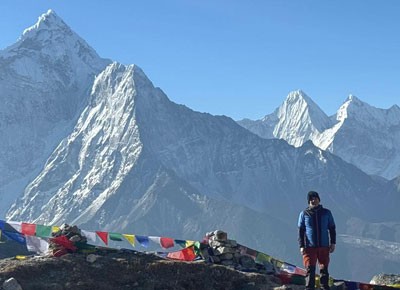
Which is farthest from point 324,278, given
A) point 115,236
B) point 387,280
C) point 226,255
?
point 115,236

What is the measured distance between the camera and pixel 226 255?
31500 millimetres

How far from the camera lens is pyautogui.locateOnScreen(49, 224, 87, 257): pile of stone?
1187 inches

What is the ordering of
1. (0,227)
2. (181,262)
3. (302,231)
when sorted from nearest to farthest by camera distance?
(302,231)
(181,262)
(0,227)

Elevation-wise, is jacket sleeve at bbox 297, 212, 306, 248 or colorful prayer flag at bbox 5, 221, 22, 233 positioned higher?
jacket sleeve at bbox 297, 212, 306, 248

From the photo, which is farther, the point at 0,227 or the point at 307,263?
the point at 0,227

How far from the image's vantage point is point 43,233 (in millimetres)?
40469

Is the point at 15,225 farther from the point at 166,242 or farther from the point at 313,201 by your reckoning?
the point at 313,201

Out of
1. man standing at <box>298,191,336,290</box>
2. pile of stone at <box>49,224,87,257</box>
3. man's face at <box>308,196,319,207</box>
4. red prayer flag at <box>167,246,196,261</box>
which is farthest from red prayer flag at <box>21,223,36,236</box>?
man's face at <box>308,196,319,207</box>

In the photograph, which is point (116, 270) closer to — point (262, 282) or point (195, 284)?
point (195, 284)

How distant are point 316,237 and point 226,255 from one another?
24.5ft

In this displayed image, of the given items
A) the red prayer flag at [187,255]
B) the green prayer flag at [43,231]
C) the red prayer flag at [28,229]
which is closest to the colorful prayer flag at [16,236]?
the green prayer flag at [43,231]

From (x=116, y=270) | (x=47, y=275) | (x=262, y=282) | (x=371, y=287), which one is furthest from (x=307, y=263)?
(x=47, y=275)

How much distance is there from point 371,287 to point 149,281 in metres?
9.36

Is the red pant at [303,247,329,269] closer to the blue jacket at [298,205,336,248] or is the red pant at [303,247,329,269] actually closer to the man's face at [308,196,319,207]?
the blue jacket at [298,205,336,248]
